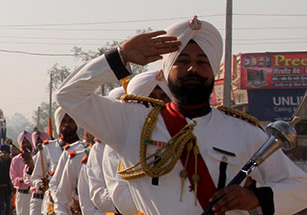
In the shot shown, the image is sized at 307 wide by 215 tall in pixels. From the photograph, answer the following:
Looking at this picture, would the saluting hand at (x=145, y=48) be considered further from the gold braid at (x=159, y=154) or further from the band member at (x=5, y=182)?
the band member at (x=5, y=182)

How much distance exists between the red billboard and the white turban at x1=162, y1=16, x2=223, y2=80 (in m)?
40.0

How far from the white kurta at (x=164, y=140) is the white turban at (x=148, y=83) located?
1540 millimetres

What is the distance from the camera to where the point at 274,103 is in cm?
4288

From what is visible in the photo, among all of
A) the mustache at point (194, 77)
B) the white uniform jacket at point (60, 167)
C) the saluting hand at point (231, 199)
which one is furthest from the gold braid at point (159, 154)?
the white uniform jacket at point (60, 167)

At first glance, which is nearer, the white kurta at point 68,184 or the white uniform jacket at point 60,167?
the white kurta at point 68,184

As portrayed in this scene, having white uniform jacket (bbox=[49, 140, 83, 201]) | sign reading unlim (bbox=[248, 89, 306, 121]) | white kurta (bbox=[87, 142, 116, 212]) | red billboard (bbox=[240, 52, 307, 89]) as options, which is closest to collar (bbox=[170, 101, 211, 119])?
white kurta (bbox=[87, 142, 116, 212])

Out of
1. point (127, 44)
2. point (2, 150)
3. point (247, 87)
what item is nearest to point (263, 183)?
point (127, 44)

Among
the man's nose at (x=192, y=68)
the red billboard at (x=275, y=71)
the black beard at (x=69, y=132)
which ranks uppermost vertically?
the man's nose at (x=192, y=68)

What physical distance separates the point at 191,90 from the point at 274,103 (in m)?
39.3

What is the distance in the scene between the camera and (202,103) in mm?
4266

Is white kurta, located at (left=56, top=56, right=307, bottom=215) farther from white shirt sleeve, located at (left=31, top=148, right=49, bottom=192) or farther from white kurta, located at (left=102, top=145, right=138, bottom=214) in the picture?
white shirt sleeve, located at (left=31, top=148, right=49, bottom=192)

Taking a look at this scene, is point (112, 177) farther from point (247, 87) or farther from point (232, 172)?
point (247, 87)

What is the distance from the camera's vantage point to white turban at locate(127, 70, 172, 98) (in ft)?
19.1

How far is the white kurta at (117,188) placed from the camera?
5227 millimetres
